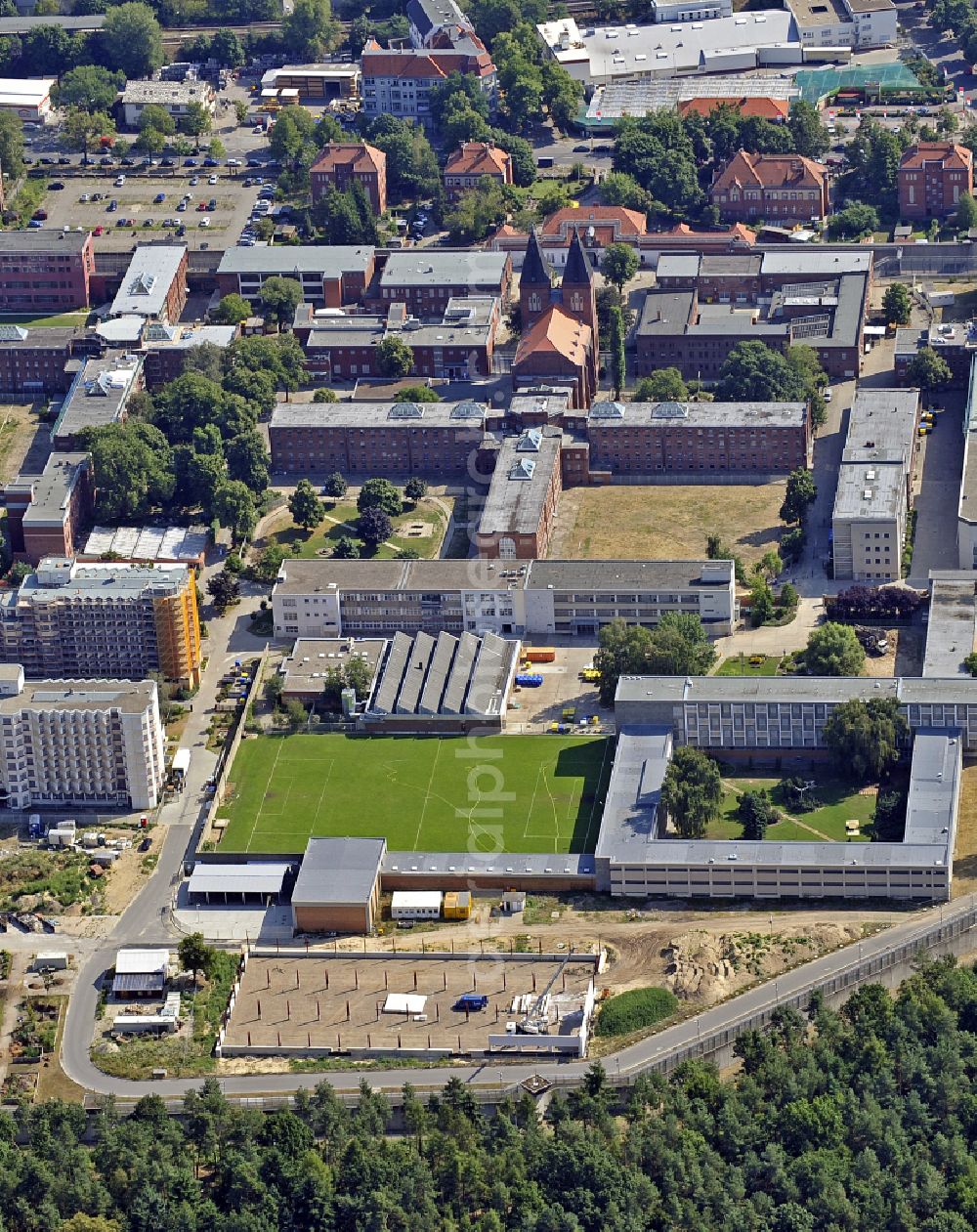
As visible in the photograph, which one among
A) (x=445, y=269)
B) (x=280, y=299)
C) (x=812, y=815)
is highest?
(x=445, y=269)

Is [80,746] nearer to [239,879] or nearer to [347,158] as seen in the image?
[239,879]

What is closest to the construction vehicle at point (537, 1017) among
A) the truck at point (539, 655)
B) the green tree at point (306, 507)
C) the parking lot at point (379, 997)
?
the parking lot at point (379, 997)

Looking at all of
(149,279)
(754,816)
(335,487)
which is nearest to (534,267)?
(335,487)

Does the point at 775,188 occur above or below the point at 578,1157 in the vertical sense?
above

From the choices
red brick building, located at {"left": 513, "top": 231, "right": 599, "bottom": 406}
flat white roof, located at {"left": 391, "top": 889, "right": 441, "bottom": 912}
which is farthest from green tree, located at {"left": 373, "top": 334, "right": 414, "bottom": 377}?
flat white roof, located at {"left": 391, "top": 889, "right": 441, "bottom": 912}

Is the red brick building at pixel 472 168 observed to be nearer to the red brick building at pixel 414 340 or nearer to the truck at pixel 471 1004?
the red brick building at pixel 414 340

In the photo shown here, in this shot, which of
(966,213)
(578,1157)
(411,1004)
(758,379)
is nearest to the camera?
(578,1157)

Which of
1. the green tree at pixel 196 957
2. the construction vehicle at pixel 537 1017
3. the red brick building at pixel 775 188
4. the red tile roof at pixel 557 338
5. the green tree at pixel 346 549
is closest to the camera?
the construction vehicle at pixel 537 1017
